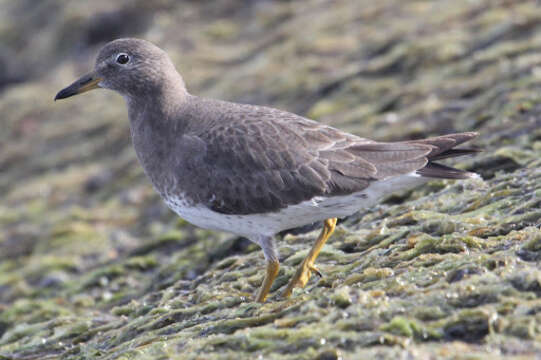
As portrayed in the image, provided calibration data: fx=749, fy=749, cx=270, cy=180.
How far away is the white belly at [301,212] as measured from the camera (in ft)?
27.7

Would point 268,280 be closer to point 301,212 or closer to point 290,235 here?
point 301,212

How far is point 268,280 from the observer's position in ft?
28.0

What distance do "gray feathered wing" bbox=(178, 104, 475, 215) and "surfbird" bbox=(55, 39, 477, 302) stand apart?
11 millimetres

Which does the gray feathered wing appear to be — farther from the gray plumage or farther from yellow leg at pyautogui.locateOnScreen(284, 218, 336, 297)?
yellow leg at pyautogui.locateOnScreen(284, 218, 336, 297)

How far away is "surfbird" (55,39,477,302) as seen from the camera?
27.7 ft

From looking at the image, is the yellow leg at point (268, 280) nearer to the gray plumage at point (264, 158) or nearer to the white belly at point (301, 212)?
the white belly at point (301, 212)

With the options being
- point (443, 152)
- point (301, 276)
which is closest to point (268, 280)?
point (301, 276)

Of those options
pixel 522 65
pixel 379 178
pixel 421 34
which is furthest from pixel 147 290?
pixel 421 34

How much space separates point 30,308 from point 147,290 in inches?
79.9

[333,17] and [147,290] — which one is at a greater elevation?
[333,17]

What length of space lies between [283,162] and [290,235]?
2250 mm

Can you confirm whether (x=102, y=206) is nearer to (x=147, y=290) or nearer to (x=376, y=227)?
(x=147, y=290)

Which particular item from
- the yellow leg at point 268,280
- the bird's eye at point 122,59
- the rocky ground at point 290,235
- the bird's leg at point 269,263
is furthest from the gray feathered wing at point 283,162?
the bird's eye at point 122,59

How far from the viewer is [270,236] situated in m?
8.68
